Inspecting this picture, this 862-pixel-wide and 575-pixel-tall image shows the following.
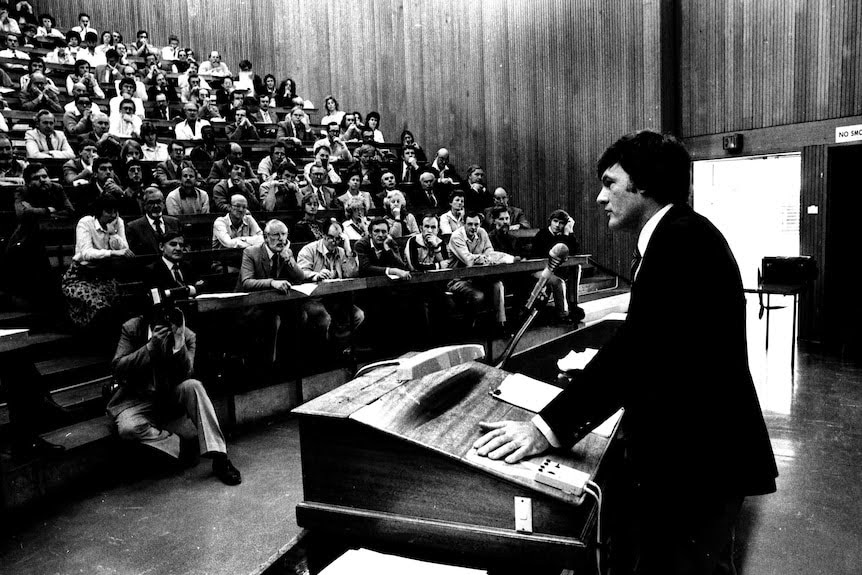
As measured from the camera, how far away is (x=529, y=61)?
9094mm

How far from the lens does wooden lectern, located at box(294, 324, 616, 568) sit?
1.08 metres

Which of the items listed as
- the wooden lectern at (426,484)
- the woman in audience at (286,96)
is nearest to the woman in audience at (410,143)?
the woman in audience at (286,96)

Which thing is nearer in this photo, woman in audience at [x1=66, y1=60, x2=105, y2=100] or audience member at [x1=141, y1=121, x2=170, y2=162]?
audience member at [x1=141, y1=121, x2=170, y2=162]

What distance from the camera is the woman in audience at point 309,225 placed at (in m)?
6.00

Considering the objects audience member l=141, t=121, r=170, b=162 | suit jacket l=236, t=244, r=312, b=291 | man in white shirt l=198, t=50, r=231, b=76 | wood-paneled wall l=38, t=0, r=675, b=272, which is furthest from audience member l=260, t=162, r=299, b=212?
man in white shirt l=198, t=50, r=231, b=76

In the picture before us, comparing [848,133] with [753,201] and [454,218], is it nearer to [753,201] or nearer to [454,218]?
[753,201]

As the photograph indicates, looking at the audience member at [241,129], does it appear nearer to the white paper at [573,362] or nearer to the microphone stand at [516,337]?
the white paper at [573,362]

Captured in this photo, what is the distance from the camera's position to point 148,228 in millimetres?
4793

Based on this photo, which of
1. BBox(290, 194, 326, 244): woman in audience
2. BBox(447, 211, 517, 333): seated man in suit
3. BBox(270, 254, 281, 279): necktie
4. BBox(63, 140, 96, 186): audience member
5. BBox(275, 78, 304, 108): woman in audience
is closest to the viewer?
BBox(270, 254, 281, 279): necktie

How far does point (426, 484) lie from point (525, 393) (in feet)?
1.31

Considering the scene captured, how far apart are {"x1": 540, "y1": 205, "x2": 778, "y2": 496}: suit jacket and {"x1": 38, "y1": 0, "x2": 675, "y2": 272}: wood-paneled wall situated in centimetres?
711

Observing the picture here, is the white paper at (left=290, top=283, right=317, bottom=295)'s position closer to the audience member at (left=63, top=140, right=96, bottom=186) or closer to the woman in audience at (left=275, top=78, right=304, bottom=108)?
the audience member at (left=63, top=140, right=96, bottom=186)

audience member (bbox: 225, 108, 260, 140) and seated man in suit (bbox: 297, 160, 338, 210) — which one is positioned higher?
audience member (bbox: 225, 108, 260, 140)

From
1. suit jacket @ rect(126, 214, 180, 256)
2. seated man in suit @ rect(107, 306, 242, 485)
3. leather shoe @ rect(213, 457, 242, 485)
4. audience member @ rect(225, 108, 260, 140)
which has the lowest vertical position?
leather shoe @ rect(213, 457, 242, 485)
